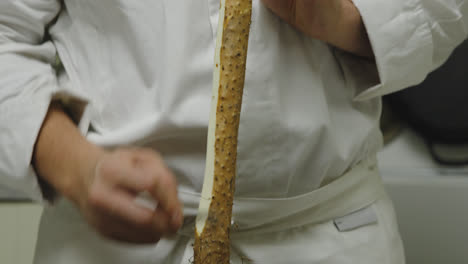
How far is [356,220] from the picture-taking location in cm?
45

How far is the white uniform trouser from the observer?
0.40m

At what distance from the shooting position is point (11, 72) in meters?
0.36

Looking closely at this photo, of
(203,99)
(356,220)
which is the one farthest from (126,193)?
Result: (356,220)

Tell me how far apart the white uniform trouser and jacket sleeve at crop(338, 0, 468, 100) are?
104mm

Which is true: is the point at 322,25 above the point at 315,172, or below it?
above

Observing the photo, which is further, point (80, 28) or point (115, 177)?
point (80, 28)

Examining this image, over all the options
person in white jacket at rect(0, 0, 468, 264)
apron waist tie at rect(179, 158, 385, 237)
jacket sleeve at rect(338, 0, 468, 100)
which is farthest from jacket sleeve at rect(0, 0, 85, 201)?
jacket sleeve at rect(338, 0, 468, 100)

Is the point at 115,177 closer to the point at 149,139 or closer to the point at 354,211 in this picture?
the point at 149,139

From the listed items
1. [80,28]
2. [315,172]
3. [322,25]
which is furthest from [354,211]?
[80,28]

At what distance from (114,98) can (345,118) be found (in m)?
0.21

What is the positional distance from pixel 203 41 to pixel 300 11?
0.08m

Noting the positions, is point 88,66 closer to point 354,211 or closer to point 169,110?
point 169,110

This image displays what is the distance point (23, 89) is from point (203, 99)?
0.14 metres

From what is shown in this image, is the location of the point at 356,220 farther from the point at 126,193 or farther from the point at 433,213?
the point at 433,213
